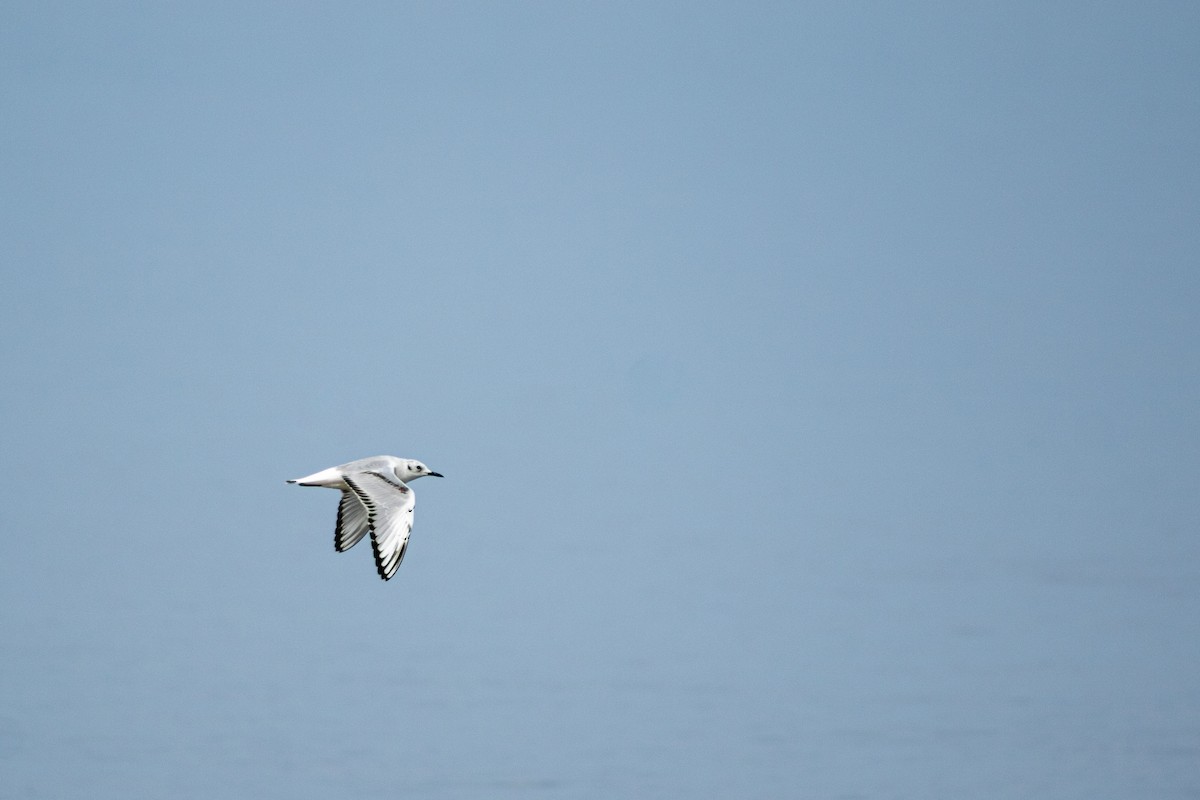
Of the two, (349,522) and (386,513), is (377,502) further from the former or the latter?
(349,522)

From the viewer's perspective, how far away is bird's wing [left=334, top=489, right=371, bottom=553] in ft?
114

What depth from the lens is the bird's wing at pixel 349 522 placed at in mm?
34844

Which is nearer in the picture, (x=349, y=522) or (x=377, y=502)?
(x=377, y=502)

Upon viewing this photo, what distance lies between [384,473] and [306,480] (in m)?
1.46

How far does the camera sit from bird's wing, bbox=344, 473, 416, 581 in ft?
108

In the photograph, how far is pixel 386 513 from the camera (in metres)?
33.4

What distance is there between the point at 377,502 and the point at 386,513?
36cm

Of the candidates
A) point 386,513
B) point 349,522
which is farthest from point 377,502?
point 349,522

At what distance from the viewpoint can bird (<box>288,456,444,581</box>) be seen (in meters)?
33.0

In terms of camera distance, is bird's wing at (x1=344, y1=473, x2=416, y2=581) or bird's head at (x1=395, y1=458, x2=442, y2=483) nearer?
bird's wing at (x1=344, y1=473, x2=416, y2=581)

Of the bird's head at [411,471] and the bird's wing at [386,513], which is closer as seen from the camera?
the bird's wing at [386,513]

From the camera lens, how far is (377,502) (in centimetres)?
3369

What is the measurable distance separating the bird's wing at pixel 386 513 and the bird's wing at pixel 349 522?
471 mm

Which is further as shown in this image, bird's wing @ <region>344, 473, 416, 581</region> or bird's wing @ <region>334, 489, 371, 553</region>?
bird's wing @ <region>334, 489, 371, 553</region>
